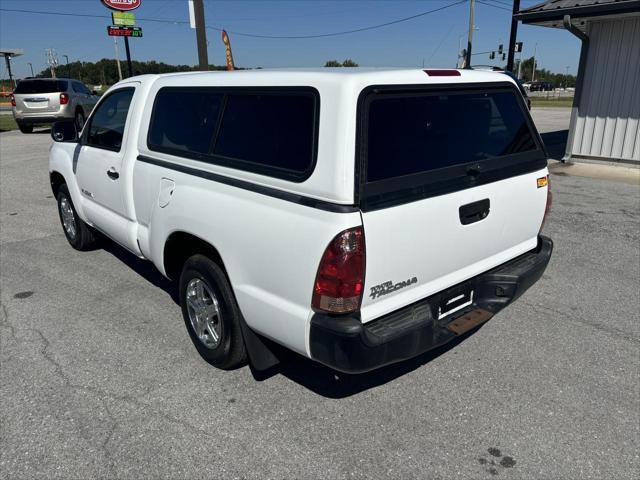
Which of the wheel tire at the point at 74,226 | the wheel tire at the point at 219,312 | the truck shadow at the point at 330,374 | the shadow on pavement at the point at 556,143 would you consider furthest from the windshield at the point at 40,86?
the truck shadow at the point at 330,374

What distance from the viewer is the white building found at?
9602 millimetres

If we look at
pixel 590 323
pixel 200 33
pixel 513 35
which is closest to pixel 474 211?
pixel 590 323

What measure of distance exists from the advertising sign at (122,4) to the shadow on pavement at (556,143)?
16498mm

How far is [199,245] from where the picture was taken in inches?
129

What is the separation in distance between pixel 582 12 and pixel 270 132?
30.5 feet

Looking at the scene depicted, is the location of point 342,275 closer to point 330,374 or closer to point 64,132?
point 330,374

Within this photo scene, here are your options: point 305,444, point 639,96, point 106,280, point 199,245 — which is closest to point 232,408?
point 305,444

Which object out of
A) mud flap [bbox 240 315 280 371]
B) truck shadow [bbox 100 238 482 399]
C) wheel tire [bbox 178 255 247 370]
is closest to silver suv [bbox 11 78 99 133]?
wheel tire [bbox 178 255 247 370]

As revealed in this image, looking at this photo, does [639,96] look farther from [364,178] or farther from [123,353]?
[123,353]

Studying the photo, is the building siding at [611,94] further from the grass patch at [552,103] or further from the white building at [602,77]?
the grass patch at [552,103]

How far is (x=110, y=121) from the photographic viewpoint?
434cm

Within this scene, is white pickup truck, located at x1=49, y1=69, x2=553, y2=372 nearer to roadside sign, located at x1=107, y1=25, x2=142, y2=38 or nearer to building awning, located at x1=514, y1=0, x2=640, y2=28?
building awning, located at x1=514, y1=0, x2=640, y2=28

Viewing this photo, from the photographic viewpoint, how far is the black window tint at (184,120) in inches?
125

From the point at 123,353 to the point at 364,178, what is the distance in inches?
92.1
